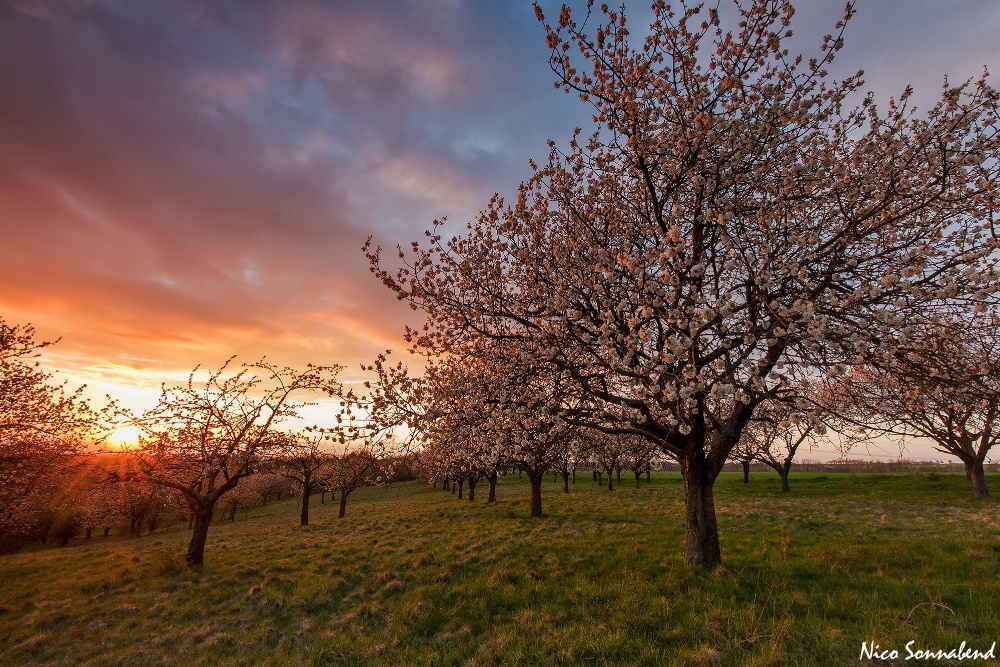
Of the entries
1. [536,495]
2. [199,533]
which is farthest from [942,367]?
[199,533]

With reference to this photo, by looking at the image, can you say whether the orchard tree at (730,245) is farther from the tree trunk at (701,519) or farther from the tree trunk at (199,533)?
the tree trunk at (199,533)

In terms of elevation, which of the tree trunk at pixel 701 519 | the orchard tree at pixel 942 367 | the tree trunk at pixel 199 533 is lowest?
the tree trunk at pixel 199 533

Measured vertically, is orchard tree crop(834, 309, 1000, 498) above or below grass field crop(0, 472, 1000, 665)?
above

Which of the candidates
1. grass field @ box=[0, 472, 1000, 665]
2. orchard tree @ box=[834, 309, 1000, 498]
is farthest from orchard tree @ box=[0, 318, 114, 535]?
orchard tree @ box=[834, 309, 1000, 498]

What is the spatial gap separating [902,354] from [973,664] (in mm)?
5350

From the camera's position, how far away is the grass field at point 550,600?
762cm

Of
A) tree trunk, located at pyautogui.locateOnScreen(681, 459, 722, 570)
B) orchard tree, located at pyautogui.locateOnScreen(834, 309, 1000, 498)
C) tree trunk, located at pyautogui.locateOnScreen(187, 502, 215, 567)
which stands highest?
orchard tree, located at pyautogui.locateOnScreen(834, 309, 1000, 498)

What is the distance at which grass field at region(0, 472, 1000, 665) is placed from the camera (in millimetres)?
7621

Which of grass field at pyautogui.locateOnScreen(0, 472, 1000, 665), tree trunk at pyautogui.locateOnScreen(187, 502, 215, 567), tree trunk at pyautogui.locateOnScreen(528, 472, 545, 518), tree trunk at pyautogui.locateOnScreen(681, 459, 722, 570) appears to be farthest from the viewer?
tree trunk at pyautogui.locateOnScreen(528, 472, 545, 518)

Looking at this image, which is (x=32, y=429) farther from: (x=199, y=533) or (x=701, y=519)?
(x=701, y=519)

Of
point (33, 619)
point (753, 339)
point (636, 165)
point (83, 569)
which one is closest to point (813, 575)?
point (753, 339)

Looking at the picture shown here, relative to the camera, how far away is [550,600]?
1044cm

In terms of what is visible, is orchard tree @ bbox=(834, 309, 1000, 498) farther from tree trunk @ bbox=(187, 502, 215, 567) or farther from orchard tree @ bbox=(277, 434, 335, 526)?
tree trunk @ bbox=(187, 502, 215, 567)

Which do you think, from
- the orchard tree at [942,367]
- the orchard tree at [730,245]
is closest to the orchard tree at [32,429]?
the orchard tree at [730,245]
